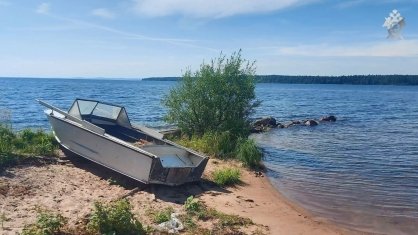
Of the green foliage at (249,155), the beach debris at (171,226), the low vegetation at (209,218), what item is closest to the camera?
the beach debris at (171,226)

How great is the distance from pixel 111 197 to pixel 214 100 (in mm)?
9166

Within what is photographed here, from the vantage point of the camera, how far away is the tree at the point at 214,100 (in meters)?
18.2

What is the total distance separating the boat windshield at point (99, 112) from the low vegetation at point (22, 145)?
1384 mm

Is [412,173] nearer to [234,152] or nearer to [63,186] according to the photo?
[234,152]

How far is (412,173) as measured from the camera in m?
16.3

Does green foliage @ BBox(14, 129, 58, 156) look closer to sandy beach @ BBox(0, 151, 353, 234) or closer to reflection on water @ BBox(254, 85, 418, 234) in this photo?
sandy beach @ BBox(0, 151, 353, 234)

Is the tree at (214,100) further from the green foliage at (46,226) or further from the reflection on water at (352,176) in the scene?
the green foliage at (46,226)

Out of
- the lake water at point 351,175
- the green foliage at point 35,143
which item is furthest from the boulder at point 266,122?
the green foliage at point 35,143

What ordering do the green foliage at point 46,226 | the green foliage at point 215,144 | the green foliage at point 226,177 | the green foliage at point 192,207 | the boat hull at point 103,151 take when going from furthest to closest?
the green foliage at point 215,144 → the green foliage at point 226,177 → the boat hull at point 103,151 → the green foliage at point 192,207 → the green foliage at point 46,226

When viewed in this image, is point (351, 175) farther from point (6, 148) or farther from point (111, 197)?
point (6, 148)

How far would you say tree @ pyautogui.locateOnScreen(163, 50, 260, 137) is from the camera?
18.2 m

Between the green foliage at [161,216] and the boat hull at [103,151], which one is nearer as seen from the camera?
the green foliage at [161,216]

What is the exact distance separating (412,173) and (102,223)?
13.7 metres

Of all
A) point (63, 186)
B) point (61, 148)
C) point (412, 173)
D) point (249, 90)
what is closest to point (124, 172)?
point (63, 186)
